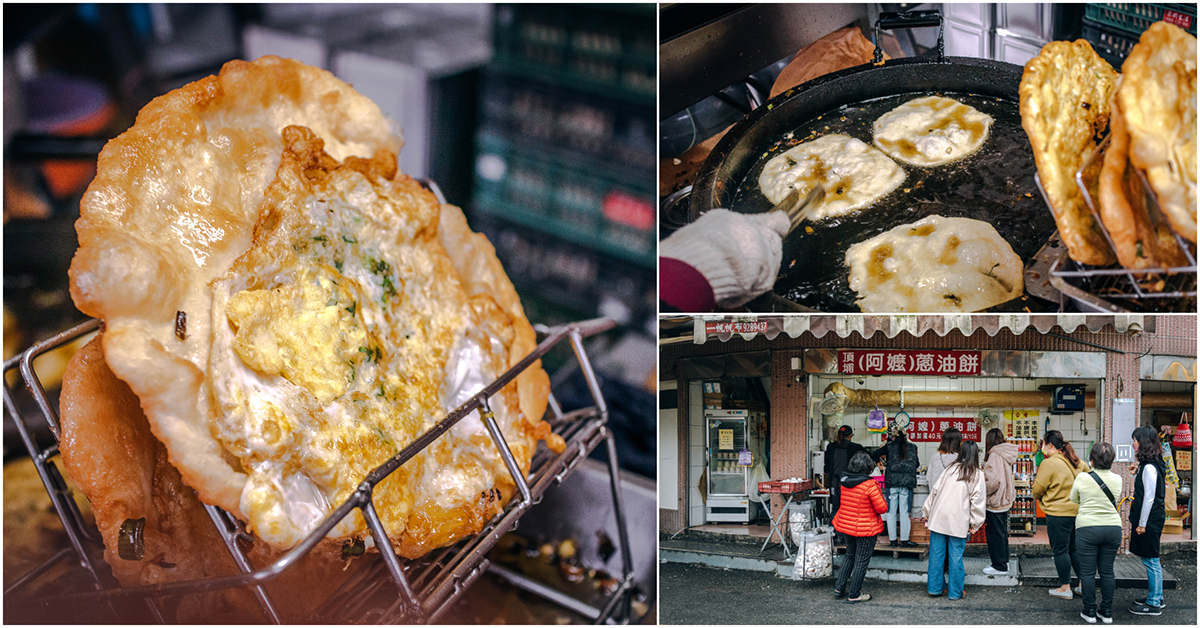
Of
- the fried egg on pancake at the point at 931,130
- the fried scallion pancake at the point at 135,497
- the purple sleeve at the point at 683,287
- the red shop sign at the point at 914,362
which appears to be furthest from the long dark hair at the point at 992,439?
the fried scallion pancake at the point at 135,497

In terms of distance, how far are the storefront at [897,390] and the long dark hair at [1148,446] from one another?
0.14ft

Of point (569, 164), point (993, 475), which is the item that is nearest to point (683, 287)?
point (569, 164)

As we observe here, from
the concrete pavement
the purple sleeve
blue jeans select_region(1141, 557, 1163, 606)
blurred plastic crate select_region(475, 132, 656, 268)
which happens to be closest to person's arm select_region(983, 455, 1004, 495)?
the concrete pavement

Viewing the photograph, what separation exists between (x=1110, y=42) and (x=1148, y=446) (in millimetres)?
1443

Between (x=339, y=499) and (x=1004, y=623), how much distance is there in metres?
2.32

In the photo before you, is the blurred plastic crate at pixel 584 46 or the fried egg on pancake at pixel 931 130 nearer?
the fried egg on pancake at pixel 931 130

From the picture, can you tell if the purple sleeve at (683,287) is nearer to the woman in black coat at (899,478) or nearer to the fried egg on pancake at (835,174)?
the fried egg on pancake at (835,174)

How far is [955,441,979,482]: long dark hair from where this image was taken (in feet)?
8.93

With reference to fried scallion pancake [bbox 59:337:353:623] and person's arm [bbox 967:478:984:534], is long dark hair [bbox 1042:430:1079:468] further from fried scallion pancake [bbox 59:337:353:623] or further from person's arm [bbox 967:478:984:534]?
fried scallion pancake [bbox 59:337:353:623]

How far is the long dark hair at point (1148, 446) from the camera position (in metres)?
2.68

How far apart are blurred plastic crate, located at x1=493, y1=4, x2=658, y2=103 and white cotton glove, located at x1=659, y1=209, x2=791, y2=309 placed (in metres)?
0.56

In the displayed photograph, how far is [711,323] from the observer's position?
268cm

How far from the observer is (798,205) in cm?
252

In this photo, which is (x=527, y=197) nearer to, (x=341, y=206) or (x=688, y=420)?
(x=341, y=206)
